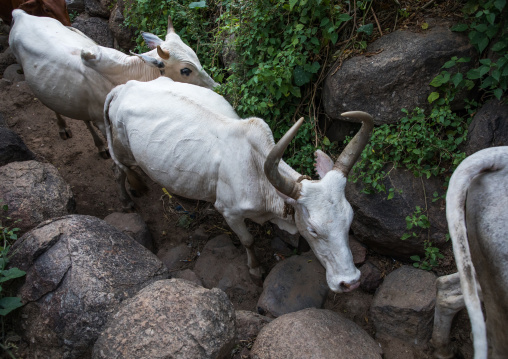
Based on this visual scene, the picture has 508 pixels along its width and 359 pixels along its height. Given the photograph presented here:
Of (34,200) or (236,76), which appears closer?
(34,200)

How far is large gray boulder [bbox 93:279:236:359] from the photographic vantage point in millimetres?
2410

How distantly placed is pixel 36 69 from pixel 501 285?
226 inches

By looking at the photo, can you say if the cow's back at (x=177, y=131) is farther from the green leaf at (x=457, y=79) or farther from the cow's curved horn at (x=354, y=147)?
the green leaf at (x=457, y=79)

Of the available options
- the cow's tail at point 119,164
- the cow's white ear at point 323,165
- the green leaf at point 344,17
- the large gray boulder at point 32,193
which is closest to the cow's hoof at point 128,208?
the cow's tail at point 119,164

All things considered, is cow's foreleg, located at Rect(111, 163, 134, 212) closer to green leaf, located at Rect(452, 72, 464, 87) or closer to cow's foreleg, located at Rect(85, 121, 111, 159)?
cow's foreleg, located at Rect(85, 121, 111, 159)

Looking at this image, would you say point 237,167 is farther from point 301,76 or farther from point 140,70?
point 140,70

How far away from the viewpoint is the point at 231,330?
2633 mm

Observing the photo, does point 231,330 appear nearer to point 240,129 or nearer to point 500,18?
point 240,129

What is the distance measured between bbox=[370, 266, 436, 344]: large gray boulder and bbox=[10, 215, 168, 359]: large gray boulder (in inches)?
78.3

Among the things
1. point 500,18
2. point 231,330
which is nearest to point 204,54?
point 500,18

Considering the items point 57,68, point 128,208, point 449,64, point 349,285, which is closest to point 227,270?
point 349,285

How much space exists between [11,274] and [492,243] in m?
3.49

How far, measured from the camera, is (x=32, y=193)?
3.98 m

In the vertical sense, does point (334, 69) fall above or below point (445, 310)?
above
